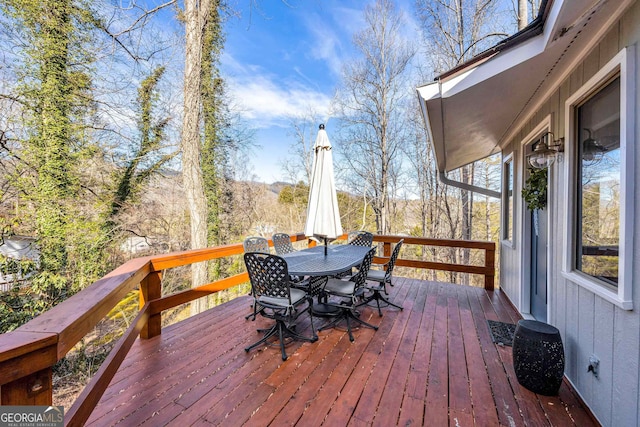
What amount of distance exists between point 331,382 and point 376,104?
942 centimetres

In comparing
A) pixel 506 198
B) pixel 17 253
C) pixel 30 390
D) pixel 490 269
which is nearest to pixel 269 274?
pixel 30 390

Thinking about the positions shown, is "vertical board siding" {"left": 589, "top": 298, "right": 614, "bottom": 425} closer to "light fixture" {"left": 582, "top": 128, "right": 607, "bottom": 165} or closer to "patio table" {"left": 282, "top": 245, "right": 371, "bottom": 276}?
"light fixture" {"left": 582, "top": 128, "right": 607, "bottom": 165}

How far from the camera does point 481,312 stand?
11.7 feet

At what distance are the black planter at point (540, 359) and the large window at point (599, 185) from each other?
A: 0.56 m

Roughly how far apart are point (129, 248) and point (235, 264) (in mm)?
3653

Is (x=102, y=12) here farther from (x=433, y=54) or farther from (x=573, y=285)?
(x=573, y=285)

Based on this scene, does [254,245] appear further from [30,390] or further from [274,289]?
[30,390]

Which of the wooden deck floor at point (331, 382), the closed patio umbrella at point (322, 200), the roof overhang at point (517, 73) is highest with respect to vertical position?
the roof overhang at point (517, 73)

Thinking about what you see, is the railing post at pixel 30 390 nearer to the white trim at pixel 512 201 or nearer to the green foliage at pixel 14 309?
the white trim at pixel 512 201

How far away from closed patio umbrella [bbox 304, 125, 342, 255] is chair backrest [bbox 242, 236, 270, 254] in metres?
0.79

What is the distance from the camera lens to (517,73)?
2170 mm

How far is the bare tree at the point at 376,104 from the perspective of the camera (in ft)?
29.6

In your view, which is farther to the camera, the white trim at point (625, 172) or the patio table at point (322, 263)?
the patio table at point (322, 263)

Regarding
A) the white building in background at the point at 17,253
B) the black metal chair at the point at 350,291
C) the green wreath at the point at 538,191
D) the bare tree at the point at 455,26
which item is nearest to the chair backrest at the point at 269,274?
the black metal chair at the point at 350,291
